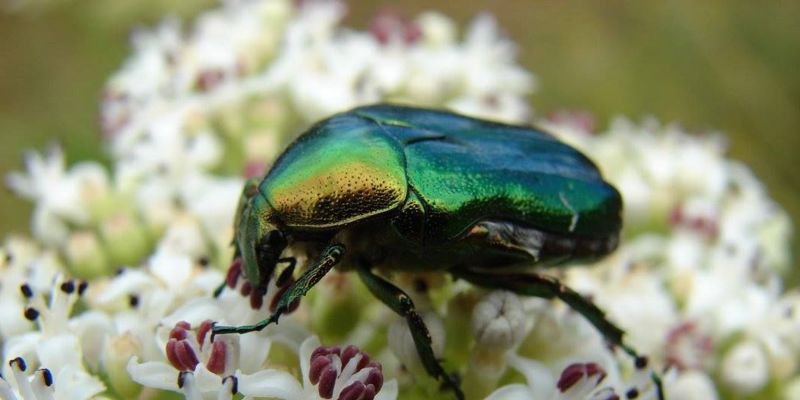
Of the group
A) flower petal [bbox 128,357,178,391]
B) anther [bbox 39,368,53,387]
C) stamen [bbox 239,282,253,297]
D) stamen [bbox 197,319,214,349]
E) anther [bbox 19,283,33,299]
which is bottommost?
flower petal [bbox 128,357,178,391]

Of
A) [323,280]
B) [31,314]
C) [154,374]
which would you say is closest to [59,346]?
[31,314]

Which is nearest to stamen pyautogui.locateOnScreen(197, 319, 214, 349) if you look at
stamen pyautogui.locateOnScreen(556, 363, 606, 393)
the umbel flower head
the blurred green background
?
the umbel flower head

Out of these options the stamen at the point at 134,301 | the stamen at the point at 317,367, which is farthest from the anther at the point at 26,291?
the stamen at the point at 317,367

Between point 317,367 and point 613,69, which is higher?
point 317,367

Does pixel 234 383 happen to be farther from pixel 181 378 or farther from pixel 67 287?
pixel 67 287

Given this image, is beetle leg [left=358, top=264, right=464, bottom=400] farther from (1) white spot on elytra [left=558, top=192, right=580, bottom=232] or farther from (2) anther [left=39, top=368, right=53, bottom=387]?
(2) anther [left=39, top=368, right=53, bottom=387]

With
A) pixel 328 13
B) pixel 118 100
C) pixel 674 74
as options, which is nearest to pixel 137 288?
pixel 118 100
